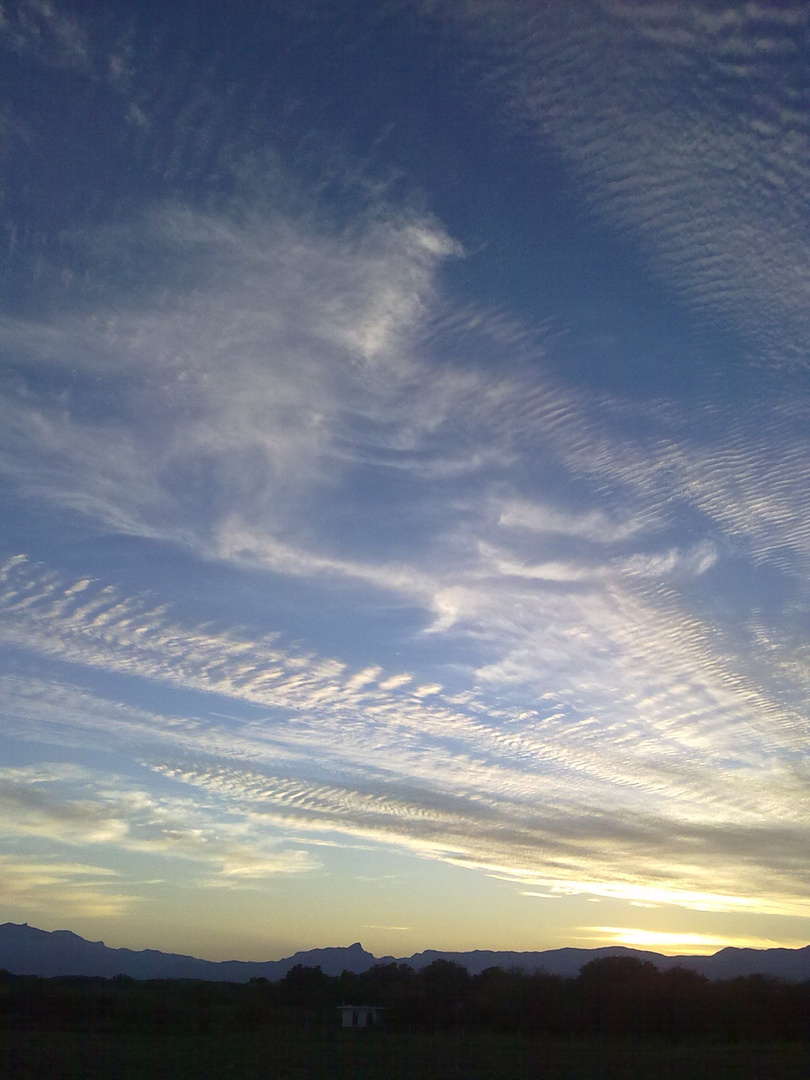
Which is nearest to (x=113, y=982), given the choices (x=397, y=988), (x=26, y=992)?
(x=26, y=992)

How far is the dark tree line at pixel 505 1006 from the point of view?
46.8 m

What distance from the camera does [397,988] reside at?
193 feet

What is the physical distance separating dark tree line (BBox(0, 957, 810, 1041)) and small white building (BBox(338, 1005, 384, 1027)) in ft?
2.43

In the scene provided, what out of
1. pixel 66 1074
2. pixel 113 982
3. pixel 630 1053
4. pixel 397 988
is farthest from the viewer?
pixel 113 982

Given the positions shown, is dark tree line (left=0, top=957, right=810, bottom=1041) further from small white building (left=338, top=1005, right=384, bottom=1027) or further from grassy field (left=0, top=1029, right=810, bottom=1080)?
grassy field (left=0, top=1029, right=810, bottom=1080)

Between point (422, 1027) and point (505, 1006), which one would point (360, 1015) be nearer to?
point (422, 1027)

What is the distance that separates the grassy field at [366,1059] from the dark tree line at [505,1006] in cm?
493

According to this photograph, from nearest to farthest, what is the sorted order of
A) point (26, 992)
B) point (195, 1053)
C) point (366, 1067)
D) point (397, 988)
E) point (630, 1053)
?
point (366, 1067)
point (195, 1053)
point (630, 1053)
point (26, 992)
point (397, 988)

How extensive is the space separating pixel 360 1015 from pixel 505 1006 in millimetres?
9205

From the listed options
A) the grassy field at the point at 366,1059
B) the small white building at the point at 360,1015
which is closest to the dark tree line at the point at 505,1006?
the small white building at the point at 360,1015

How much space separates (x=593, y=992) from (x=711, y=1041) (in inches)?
306

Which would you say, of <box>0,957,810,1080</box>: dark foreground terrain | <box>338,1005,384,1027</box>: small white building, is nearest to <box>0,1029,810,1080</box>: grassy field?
<box>0,957,810,1080</box>: dark foreground terrain

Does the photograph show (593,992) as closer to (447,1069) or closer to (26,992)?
(447,1069)

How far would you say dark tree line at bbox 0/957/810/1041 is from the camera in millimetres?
46781
